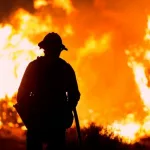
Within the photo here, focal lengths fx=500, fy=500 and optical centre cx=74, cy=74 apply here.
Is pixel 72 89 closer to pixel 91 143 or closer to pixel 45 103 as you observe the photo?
pixel 45 103

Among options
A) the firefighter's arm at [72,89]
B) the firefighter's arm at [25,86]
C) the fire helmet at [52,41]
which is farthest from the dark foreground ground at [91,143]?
the firefighter's arm at [25,86]

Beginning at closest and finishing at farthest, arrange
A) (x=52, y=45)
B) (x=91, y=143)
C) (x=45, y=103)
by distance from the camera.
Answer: (x=45, y=103) → (x=52, y=45) → (x=91, y=143)

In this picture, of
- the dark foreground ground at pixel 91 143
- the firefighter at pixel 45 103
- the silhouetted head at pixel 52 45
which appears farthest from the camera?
the dark foreground ground at pixel 91 143

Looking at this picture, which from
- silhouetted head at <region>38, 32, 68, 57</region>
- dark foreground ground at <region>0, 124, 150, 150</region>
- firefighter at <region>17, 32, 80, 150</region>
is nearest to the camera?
firefighter at <region>17, 32, 80, 150</region>

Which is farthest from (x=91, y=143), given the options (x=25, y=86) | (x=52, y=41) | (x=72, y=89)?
(x=25, y=86)

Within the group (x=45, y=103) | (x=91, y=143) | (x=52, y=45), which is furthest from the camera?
(x=91, y=143)

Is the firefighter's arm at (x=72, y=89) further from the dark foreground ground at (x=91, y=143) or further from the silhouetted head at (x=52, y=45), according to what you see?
the dark foreground ground at (x=91, y=143)

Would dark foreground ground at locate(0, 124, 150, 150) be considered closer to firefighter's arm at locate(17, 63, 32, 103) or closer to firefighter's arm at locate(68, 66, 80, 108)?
firefighter's arm at locate(68, 66, 80, 108)

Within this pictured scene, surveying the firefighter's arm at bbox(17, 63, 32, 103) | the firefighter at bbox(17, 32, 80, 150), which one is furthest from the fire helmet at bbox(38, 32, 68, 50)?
the firefighter's arm at bbox(17, 63, 32, 103)

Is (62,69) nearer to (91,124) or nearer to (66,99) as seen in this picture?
(66,99)

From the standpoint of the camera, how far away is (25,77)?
6.65 meters

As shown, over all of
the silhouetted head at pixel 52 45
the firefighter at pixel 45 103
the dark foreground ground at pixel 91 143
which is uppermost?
the dark foreground ground at pixel 91 143

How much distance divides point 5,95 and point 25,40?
132 inches

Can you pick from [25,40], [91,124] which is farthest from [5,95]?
[91,124]
